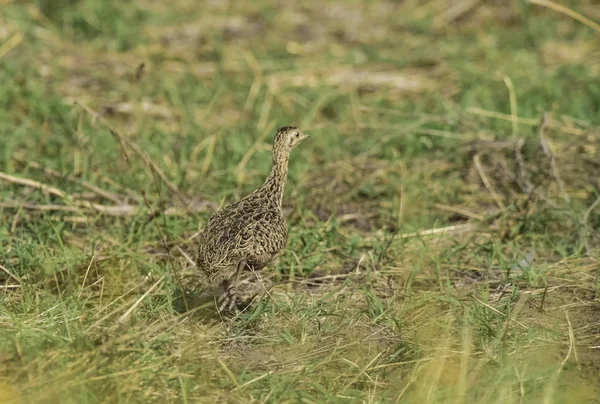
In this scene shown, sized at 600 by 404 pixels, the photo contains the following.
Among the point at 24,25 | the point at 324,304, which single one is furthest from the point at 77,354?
the point at 24,25

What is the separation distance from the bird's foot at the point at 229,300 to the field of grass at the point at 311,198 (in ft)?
0.35

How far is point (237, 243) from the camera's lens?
18.8 feet

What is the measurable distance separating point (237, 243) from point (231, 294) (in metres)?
0.50

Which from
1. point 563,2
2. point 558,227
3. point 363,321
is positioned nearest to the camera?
point 363,321

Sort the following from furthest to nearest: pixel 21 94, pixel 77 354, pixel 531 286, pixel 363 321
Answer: pixel 21 94 → pixel 531 286 → pixel 363 321 → pixel 77 354

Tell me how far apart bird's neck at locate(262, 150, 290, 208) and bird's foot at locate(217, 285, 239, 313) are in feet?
2.04

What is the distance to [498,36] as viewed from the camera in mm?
11742

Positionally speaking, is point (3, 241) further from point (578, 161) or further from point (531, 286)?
point (578, 161)

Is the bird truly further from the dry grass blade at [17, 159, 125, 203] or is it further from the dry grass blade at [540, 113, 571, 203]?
the dry grass blade at [540, 113, 571, 203]

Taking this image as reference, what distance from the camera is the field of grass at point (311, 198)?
5238 mm

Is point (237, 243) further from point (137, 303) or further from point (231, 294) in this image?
point (137, 303)

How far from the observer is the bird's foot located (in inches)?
229

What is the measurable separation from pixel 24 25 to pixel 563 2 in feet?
20.5

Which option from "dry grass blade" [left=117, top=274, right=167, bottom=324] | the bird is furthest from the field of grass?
the bird
